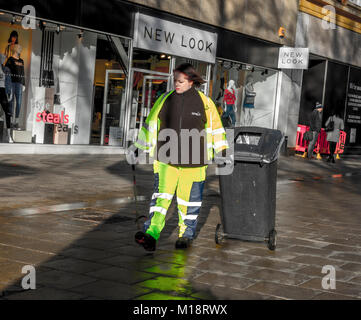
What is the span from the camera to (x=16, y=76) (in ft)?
49.7

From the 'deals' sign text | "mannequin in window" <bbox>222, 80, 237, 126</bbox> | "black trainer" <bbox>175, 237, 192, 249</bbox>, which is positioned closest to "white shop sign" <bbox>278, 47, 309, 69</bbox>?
"mannequin in window" <bbox>222, 80, 237, 126</bbox>

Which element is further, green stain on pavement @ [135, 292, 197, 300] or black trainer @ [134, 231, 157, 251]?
black trainer @ [134, 231, 157, 251]

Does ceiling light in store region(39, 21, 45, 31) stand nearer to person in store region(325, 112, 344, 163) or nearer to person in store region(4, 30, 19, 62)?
person in store region(4, 30, 19, 62)

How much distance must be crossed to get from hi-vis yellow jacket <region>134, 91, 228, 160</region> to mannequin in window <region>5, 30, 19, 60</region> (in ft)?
30.6

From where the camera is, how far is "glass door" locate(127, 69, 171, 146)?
17.4 metres

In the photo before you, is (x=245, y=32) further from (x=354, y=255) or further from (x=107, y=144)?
(x=354, y=255)

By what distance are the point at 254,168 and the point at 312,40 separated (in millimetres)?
18009

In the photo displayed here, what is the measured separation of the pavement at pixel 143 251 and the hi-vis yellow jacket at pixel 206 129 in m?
0.98

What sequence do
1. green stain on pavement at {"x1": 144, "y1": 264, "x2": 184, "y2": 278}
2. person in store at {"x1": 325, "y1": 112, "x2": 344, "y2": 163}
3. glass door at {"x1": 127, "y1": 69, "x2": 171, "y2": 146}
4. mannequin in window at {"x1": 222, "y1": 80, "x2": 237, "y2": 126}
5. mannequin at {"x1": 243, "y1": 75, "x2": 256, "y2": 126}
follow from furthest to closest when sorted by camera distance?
1. mannequin at {"x1": 243, "y1": 75, "x2": 256, "y2": 126}
2. person in store at {"x1": 325, "y1": 112, "x2": 344, "y2": 163}
3. mannequin in window at {"x1": 222, "y1": 80, "x2": 237, "y2": 126}
4. glass door at {"x1": 127, "y1": 69, "x2": 171, "y2": 146}
5. green stain on pavement at {"x1": 144, "y1": 264, "x2": 184, "y2": 278}

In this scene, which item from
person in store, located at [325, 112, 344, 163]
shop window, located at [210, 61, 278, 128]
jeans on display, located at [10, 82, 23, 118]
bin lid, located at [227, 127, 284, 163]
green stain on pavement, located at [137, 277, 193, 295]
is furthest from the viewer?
person in store, located at [325, 112, 344, 163]
